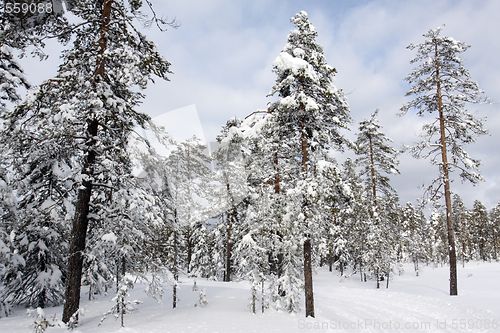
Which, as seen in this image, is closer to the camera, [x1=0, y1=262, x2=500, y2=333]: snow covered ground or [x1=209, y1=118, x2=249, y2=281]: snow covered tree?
[x1=0, y1=262, x2=500, y2=333]: snow covered ground

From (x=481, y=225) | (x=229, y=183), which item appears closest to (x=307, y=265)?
(x=229, y=183)

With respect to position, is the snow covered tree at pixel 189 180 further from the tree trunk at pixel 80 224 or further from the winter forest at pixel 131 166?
the tree trunk at pixel 80 224

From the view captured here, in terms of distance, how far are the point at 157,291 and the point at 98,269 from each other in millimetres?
5964

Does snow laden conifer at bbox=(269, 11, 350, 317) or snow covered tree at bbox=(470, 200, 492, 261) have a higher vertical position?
snow laden conifer at bbox=(269, 11, 350, 317)

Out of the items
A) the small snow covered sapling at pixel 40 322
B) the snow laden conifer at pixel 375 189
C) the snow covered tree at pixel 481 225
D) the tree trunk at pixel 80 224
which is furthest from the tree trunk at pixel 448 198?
the snow covered tree at pixel 481 225

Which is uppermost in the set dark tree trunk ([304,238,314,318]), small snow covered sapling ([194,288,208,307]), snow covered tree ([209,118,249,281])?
snow covered tree ([209,118,249,281])

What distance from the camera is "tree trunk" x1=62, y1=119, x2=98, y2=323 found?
852cm

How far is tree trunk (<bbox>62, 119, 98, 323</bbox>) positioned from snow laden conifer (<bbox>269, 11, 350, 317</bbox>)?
7.61 metres

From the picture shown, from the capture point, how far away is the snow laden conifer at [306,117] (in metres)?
11.8

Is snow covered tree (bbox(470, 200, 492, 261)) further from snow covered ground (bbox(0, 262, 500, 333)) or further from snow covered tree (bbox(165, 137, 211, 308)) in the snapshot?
snow covered tree (bbox(165, 137, 211, 308))

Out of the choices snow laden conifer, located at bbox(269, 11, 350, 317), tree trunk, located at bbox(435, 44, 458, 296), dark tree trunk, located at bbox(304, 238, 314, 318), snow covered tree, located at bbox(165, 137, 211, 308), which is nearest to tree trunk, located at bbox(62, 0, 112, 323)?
snow laden conifer, located at bbox(269, 11, 350, 317)

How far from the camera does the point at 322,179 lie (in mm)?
11891

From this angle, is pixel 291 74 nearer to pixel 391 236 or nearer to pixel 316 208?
pixel 316 208

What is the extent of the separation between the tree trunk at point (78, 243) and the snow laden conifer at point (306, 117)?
7.61 meters
